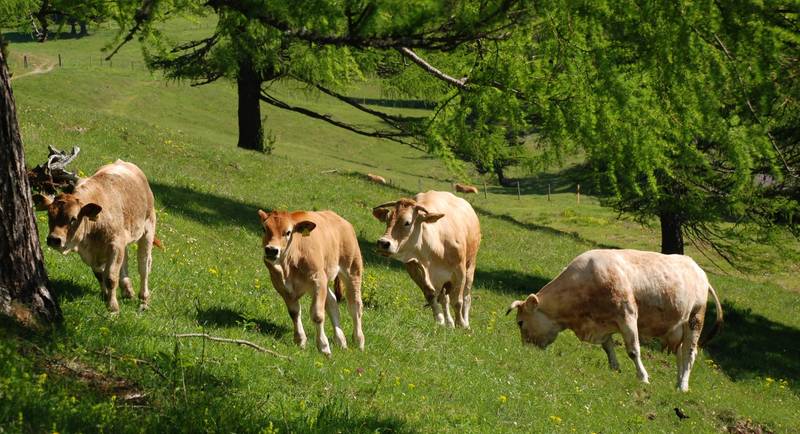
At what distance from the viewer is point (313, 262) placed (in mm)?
11516

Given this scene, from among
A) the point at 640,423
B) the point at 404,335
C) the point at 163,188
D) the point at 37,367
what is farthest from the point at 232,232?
the point at 37,367

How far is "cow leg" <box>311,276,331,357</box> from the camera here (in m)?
11.3

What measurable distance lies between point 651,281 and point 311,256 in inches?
298

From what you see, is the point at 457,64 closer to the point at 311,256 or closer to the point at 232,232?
the point at 311,256

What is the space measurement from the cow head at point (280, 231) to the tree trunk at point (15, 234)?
9.52ft

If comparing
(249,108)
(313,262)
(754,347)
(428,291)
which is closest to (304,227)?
(313,262)

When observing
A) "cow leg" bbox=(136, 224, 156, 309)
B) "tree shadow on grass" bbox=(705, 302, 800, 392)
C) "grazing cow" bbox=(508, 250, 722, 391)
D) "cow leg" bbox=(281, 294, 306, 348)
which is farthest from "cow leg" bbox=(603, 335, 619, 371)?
"cow leg" bbox=(136, 224, 156, 309)

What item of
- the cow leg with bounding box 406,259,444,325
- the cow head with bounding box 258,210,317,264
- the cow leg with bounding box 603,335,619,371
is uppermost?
the cow head with bounding box 258,210,317,264

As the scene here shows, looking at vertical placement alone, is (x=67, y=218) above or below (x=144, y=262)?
above

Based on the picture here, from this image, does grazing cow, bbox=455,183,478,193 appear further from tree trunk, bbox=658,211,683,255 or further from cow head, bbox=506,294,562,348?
cow head, bbox=506,294,562,348

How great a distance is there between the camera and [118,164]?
12422 millimetres

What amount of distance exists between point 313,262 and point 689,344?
8.70 meters

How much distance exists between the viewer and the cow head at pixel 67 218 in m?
9.92

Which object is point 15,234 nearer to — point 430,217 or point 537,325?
point 430,217
